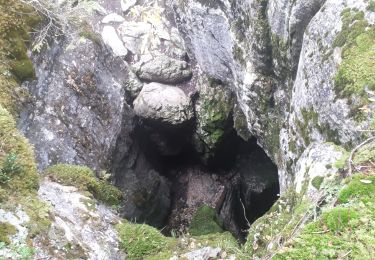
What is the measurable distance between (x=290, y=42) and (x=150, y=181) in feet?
20.0

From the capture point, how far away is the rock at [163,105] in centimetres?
1187

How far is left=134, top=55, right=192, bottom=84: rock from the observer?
12.5m

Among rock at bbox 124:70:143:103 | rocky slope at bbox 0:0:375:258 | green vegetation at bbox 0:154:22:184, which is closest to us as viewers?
green vegetation at bbox 0:154:22:184

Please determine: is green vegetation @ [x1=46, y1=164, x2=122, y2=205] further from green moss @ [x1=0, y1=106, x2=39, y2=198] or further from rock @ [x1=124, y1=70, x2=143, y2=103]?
rock @ [x1=124, y1=70, x2=143, y2=103]

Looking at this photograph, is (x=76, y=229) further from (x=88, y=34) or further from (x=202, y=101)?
(x=202, y=101)

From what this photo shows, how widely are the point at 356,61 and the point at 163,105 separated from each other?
7056mm

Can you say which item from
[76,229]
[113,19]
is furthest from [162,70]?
[76,229]

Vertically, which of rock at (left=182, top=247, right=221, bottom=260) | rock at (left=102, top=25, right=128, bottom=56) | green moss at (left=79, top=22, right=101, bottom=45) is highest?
rock at (left=102, top=25, right=128, bottom=56)

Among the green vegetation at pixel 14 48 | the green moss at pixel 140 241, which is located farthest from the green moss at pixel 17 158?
the green vegetation at pixel 14 48

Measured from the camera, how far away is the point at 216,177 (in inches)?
560

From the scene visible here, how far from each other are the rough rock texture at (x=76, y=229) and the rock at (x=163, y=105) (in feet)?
18.7

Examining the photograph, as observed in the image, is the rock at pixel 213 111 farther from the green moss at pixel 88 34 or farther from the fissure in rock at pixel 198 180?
the green moss at pixel 88 34

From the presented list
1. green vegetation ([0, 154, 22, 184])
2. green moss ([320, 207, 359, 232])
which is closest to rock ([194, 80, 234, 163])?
green vegetation ([0, 154, 22, 184])

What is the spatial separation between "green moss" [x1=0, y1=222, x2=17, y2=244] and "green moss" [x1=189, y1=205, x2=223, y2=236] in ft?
27.9
